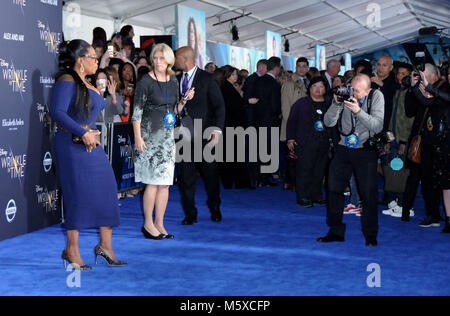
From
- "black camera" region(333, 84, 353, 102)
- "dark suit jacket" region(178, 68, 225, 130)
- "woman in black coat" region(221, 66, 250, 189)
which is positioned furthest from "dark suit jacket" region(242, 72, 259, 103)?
"black camera" region(333, 84, 353, 102)

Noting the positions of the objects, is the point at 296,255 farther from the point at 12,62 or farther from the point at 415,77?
the point at 12,62

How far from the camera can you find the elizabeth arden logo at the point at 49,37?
599 cm

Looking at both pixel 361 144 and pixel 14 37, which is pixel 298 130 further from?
pixel 14 37

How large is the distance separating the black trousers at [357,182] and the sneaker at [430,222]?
114 cm

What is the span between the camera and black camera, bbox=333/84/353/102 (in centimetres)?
478

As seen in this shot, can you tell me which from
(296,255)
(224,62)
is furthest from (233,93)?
(224,62)

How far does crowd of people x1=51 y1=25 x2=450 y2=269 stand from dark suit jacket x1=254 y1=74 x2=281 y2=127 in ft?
1.33

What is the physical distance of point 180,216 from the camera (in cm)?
674

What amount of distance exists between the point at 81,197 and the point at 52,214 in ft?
7.42

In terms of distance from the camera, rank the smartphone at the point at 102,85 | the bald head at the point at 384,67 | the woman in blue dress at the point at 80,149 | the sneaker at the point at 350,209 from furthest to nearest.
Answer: the smartphone at the point at 102,85, the sneaker at the point at 350,209, the bald head at the point at 384,67, the woman in blue dress at the point at 80,149

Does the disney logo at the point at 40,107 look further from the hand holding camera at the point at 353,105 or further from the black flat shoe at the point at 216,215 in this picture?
the hand holding camera at the point at 353,105

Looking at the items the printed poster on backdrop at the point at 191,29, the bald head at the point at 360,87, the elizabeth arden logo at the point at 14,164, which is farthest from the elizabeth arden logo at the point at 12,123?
the printed poster on backdrop at the point at 191,29
